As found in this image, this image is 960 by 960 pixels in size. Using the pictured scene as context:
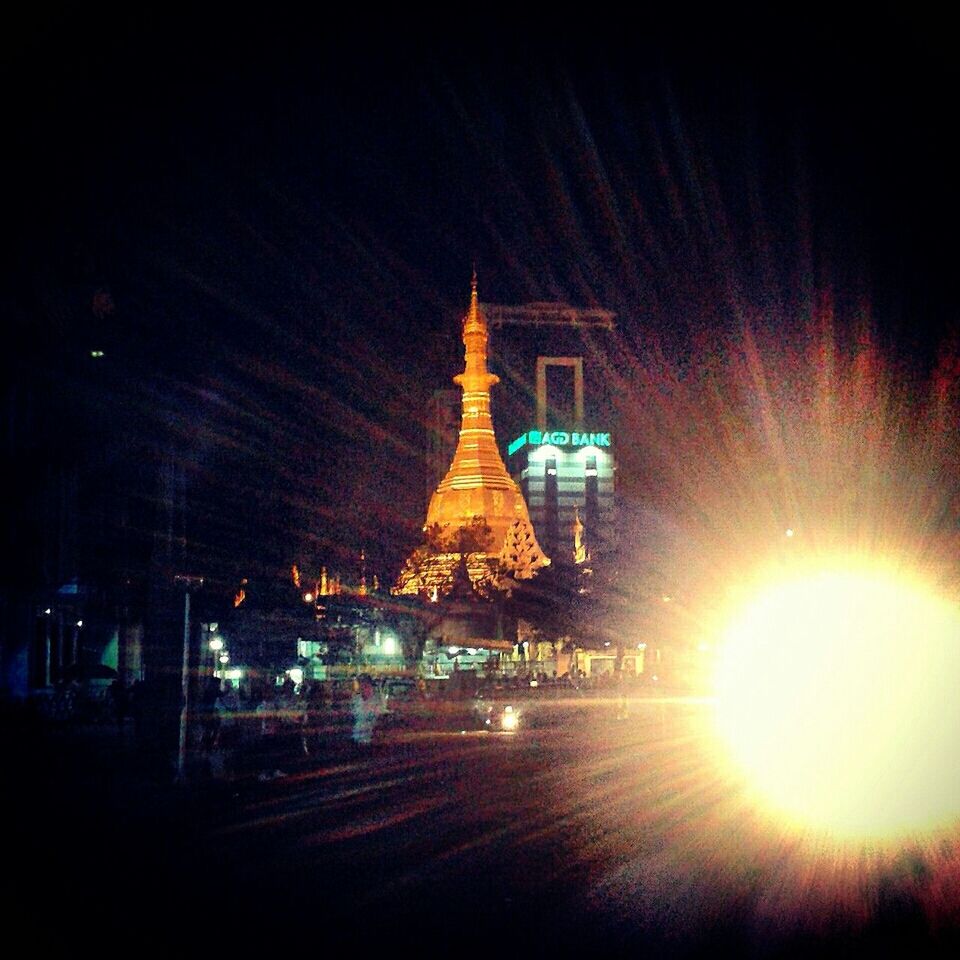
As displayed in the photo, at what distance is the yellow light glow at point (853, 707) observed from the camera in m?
15.5

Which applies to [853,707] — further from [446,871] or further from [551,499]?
[551,499]

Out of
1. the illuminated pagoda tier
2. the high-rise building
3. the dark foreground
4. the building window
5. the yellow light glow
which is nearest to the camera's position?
the dark foreground

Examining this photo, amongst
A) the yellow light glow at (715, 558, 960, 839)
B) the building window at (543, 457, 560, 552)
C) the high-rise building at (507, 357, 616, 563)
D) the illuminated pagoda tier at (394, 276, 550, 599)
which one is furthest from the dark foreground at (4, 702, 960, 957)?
the building window at (543, 457, 560, 552)

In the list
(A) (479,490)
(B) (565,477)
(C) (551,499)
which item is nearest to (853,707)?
(A) (479,490)

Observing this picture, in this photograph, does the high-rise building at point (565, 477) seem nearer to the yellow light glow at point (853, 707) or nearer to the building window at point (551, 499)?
the building window at point (551, 499)

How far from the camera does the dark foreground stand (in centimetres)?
784

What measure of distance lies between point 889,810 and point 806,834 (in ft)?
8.49

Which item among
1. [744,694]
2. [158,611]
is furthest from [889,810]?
[744,694]

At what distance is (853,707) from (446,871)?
68.2 ft

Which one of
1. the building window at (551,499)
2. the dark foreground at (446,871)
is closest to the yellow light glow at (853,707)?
the dark foreground at (446,871)

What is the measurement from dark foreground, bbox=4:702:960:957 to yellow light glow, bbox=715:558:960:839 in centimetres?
150

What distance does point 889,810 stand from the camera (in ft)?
47.6

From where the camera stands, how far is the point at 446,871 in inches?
415

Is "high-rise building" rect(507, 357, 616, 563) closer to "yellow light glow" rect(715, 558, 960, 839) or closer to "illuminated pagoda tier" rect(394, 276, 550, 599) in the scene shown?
"illuminated pagoda tier" rect(394, 276, 550, 599)
